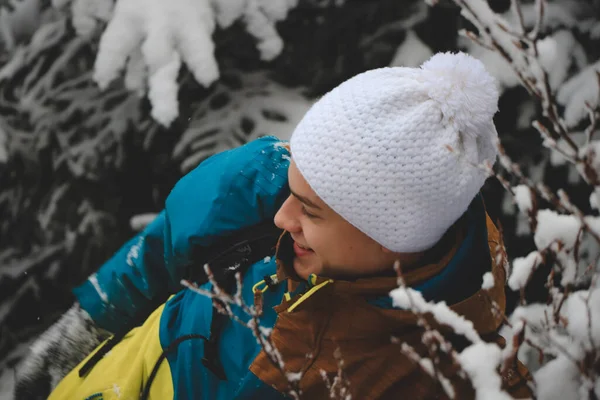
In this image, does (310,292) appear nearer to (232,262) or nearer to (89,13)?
(232,262)

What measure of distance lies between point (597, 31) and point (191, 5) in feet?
5.83

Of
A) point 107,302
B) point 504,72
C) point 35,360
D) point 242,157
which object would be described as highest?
point 242,157

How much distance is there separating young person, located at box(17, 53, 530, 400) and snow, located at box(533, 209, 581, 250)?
0.25m

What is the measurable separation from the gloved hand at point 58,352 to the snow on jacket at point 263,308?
0.10 metres

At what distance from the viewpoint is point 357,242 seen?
4.73ft

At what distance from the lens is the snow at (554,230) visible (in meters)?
0.91

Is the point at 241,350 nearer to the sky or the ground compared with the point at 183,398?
nearer to the sky

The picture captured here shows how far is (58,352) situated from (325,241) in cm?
141

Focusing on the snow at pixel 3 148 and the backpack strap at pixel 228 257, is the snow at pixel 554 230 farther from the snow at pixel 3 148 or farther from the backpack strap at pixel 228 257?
the snow at pixel 3 148

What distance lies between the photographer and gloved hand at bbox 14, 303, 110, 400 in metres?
2.15

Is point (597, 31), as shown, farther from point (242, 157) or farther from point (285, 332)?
point (285, 332)

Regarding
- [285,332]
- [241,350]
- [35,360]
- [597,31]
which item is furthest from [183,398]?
[597,31]

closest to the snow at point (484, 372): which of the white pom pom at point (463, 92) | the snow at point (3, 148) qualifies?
the white pom pom at point (463, 92)

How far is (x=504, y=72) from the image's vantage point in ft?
7.34
